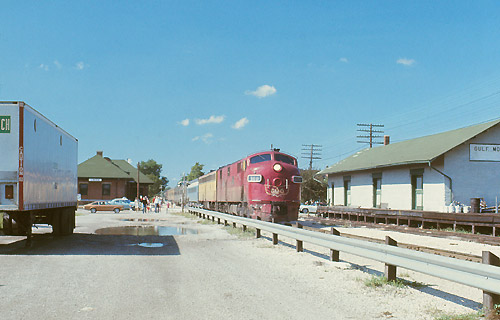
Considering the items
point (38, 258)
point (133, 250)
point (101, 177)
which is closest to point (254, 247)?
point (133, 250)

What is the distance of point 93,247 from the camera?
1302 cm

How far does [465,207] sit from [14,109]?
2207 cm

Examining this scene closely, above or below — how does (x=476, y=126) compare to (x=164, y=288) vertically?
above

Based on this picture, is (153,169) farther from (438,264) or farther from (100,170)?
(438,264)

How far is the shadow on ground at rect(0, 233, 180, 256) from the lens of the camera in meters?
11.7

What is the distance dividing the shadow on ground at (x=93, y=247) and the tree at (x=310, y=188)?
1631 inches

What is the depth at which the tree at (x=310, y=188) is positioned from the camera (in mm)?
55969

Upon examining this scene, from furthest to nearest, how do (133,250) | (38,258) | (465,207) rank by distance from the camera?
(465,207) → (133,250) → (38,258)

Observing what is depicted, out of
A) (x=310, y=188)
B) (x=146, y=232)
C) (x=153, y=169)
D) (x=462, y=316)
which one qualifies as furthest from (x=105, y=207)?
(x=153, y=169)

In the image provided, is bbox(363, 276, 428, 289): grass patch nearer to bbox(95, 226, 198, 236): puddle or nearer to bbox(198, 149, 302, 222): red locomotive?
bbox(95, 226, 198, 236): puddle

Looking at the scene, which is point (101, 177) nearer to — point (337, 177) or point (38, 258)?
point (337, 177)

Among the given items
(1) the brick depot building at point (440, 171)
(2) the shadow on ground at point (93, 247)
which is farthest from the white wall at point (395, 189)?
(2) the shadow on ground at point (93, 247)

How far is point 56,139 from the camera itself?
14.0 meters

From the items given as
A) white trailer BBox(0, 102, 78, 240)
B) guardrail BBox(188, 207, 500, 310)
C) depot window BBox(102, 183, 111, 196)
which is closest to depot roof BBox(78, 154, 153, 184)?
depot window BBox(102, 183, 111, 196)
